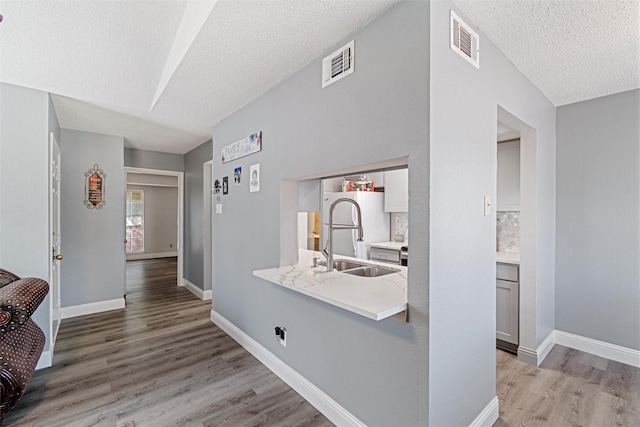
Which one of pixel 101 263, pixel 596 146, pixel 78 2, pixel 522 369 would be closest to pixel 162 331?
pixel 101 263

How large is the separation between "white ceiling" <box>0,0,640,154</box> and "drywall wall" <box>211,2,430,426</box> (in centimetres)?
21

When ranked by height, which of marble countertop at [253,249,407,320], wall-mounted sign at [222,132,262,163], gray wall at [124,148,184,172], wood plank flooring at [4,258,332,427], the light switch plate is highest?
gray wall at [124,148,184,172]

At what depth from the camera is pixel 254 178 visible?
275 centimetres

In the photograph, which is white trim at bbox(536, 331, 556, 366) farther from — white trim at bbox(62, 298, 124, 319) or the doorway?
white trim at bbox(62, 298, 124, 319)

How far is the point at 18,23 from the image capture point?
1839mm

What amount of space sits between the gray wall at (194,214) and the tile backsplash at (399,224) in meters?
2.93

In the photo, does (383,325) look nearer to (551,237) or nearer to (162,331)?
(551,237)

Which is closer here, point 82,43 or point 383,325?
point 383,325

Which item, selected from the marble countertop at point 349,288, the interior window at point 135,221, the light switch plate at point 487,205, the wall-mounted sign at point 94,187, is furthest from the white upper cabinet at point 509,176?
the interior window at point 135,221

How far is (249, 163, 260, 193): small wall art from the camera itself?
2701mm

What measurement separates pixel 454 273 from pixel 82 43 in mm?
2878

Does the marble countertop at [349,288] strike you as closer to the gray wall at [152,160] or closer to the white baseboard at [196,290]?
the white baseboard at [196,290]

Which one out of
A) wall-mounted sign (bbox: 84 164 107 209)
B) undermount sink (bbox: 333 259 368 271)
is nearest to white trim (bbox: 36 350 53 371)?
wall-mounted sign (bbox: 84 164 107 209)

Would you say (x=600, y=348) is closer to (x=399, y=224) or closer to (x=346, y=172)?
(x=399, y=224)
